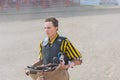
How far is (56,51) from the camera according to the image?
479cm

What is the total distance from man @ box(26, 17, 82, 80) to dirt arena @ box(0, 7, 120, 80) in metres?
4.49

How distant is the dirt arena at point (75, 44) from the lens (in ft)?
32.5

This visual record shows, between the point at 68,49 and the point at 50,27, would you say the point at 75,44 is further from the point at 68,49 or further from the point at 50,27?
the point at 50,27

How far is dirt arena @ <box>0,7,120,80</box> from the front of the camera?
32.5 ft

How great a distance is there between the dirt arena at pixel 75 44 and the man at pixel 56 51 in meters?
4.49

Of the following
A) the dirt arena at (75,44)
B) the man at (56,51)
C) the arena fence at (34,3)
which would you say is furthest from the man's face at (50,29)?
the arena fence at (34,3)

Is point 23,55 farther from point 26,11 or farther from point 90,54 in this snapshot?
point 26,11

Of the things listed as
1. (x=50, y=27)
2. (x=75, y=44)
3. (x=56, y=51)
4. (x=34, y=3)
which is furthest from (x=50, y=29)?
(x=34, y=3)

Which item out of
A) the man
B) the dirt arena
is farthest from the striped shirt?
the dirt arena

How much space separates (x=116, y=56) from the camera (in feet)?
37.9

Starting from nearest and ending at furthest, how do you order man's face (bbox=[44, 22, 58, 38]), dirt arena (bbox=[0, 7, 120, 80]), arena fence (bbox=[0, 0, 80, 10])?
man's face (bbox=[44, 22, 58, 38]), dirt arena (bbox=[0, 7, 120, 80]), arena fence (bbox=[0, 0, 80, 10])

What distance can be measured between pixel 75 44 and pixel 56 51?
8.91 metres

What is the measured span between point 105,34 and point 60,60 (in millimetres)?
11510

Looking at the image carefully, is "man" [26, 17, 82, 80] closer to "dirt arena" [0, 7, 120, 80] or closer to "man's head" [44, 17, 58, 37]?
"man's head" [44, 17, 58, 37]
